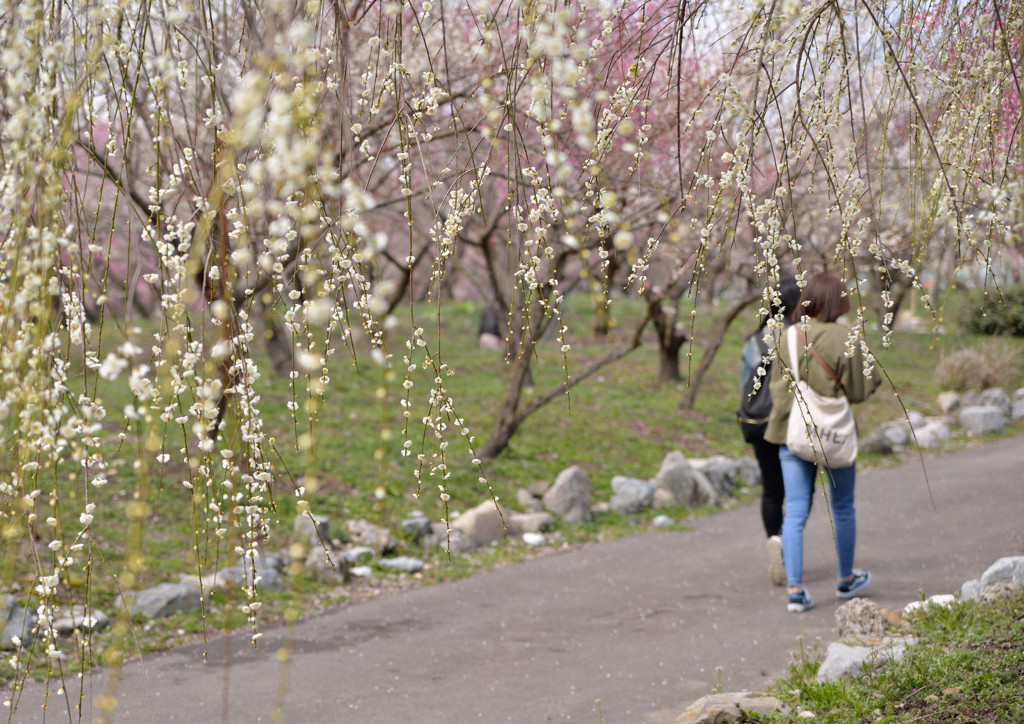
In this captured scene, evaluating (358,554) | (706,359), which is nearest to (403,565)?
(358,554)

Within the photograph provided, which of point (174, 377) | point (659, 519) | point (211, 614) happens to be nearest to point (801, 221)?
point (659, 519)

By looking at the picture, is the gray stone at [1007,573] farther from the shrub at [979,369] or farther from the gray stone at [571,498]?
the shrub at [979,369]

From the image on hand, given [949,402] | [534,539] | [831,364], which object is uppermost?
[831,364]

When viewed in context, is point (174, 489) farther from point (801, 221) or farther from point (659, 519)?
point (801, 221)

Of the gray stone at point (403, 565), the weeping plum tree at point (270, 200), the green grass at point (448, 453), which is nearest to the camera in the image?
the weeping plum tree at point (270, 200)

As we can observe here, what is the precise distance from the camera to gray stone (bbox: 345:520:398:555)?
21.9 feet

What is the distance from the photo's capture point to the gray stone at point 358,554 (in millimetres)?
6441

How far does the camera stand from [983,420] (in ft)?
38.1

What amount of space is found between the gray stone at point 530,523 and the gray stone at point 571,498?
11.3 inches

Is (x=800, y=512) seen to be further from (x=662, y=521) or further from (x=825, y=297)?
(x=662, y=521)

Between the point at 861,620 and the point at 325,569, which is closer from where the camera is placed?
the point at 861,620

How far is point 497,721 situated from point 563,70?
2770 millimetres

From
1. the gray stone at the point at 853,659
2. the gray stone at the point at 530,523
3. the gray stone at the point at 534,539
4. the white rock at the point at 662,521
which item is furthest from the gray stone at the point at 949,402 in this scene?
the gray stone at the point at 853,659

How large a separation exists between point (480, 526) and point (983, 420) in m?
7.70
